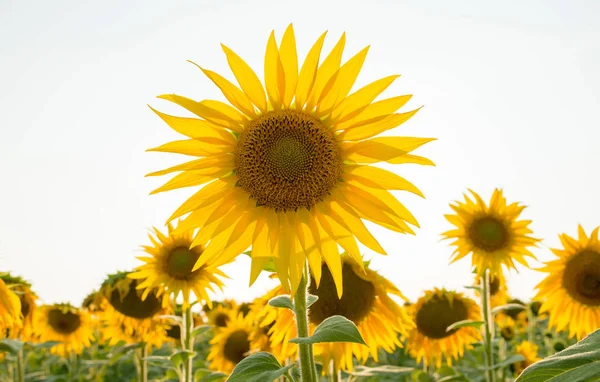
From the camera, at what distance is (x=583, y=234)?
640cm

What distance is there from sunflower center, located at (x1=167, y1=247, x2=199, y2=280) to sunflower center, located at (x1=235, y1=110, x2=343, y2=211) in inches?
131

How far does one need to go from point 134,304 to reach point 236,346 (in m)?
1.40

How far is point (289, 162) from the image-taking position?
294 centimetres

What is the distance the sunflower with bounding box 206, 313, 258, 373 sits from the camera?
296 inches

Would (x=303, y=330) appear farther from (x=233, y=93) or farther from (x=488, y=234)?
(x=488, y=234)

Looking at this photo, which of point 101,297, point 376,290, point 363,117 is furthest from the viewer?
point 101,297

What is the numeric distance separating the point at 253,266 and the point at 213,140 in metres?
0.63

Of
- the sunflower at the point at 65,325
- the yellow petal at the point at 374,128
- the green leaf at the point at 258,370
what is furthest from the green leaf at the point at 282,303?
the sunflower at the point at 65,325

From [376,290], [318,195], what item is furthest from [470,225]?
[318,195]

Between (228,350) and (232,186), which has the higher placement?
(232,186)

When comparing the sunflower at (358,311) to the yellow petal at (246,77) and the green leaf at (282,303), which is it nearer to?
the green leaf at (282,303)

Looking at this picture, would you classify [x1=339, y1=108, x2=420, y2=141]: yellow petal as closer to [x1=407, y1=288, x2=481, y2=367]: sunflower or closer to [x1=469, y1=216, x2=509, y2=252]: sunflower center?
[x1=469, y1=216, x2=509, y2=252]: sunflower center

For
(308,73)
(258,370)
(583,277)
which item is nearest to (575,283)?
(583,277)

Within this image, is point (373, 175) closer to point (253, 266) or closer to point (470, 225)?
point (253, 266)
